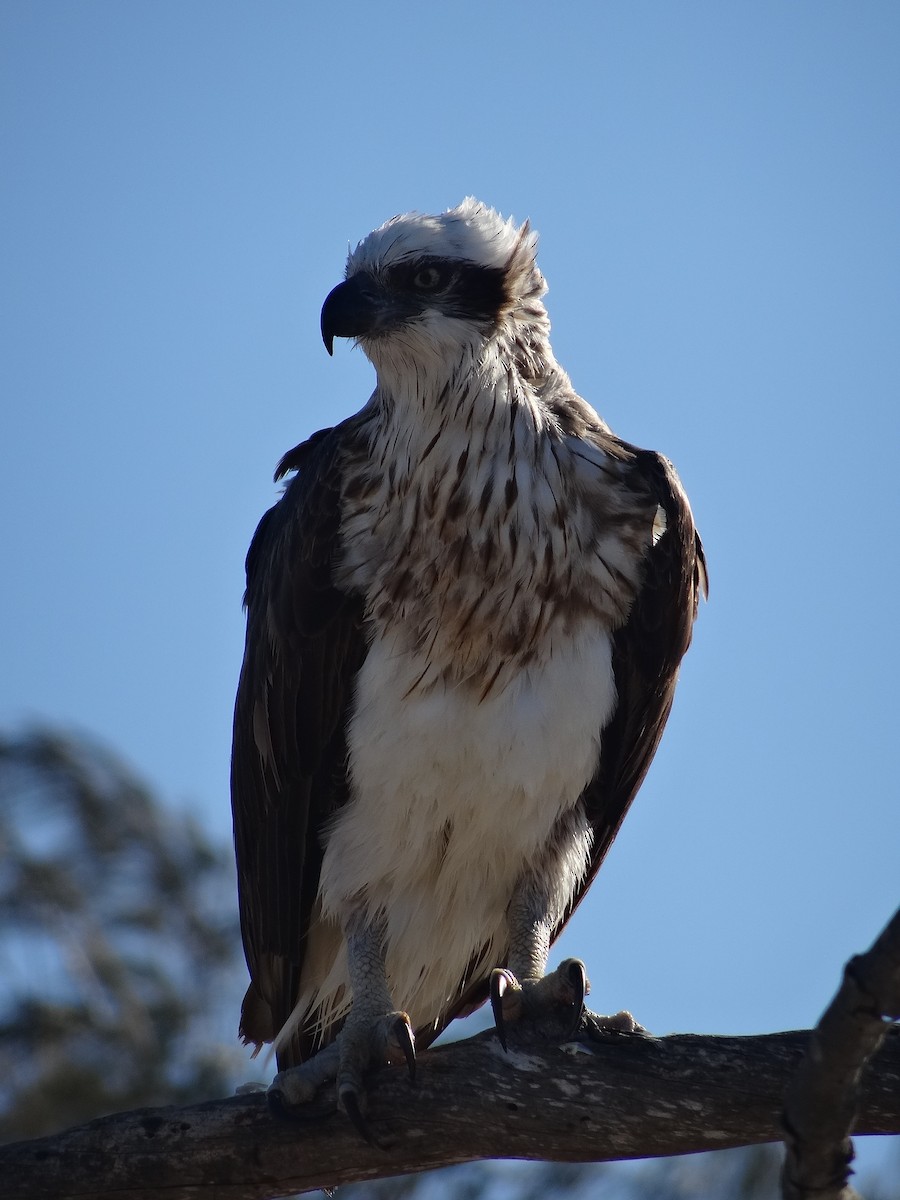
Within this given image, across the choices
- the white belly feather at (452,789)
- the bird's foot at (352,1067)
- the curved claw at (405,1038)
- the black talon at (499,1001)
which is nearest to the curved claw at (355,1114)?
the bird's foot at (352,1067)

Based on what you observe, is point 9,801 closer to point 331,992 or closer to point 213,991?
point 213,991

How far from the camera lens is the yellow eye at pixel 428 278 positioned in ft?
18.1

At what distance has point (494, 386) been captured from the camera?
5.38 m

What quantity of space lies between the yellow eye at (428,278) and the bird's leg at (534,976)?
2.18 m

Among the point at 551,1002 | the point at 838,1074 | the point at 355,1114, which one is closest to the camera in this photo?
the point at 838,1074

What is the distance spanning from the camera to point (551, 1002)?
4.58m

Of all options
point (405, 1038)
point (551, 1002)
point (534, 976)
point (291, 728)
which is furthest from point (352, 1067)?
point (291, 728)

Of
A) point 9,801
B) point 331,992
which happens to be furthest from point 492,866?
point 9,801

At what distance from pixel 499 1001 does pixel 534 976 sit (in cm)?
63

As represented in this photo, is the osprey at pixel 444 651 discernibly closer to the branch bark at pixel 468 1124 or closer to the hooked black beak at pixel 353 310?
the hooked black beak at pixel 353 310

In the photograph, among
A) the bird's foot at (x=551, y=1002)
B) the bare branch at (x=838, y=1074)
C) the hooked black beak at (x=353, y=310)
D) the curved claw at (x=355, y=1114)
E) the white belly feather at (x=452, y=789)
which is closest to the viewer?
the bare branch at (x=838, y=1074)

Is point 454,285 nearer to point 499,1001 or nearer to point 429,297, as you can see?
point 429,297

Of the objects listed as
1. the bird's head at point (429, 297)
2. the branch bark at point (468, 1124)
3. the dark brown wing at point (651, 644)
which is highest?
the bird's head at point (429, 297)

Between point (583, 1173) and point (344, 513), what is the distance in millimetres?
5575
